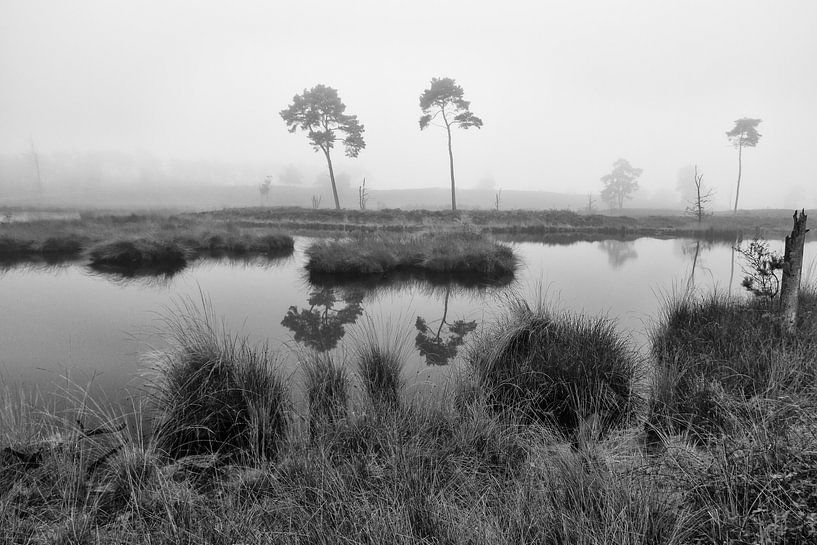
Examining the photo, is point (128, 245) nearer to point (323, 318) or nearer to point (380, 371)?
point (323, 318)

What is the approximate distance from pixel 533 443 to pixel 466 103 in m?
38.1

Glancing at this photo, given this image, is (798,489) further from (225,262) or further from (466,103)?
(466,103)

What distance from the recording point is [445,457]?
2.75 meters

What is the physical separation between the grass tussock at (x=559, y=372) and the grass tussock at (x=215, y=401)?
191 cm

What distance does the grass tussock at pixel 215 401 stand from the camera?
129 inches

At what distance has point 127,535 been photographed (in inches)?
80.4

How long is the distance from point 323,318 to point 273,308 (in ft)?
3.91

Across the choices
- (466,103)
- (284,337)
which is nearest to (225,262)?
(284,337)

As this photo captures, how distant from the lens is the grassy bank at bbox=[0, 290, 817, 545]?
1.94 metres

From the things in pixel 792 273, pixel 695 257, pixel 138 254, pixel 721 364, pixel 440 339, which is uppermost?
pixel 792 273

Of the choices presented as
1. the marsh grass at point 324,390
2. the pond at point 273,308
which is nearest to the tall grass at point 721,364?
the pond at point 273,308

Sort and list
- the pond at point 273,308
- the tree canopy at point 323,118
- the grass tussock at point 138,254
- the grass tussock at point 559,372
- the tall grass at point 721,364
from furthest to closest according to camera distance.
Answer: the tree canopy at point 323,118 → the grass tussock at point 138,254 → the pond at point 273,308 → the grass tussock at point 559,372 → the tall grass at point 721,364

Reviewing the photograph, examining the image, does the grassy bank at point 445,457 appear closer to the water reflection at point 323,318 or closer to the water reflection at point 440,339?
the water reflection at point 440,339

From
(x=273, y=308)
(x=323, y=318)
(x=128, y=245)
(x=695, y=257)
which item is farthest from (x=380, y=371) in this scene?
(x=695, y=257)
